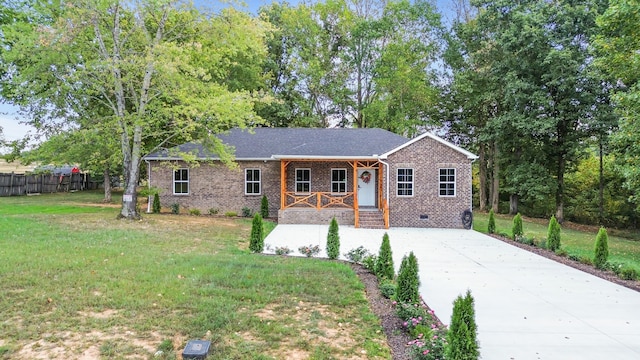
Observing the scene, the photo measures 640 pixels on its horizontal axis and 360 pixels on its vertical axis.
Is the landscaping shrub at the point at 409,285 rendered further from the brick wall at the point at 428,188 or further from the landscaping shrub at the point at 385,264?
the brick wall at the point at 428,188

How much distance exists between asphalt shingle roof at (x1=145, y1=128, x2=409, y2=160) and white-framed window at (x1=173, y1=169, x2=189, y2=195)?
3.18 feet

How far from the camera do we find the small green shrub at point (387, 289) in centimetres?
606

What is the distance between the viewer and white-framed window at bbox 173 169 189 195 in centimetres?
1856

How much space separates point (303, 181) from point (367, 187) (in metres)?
3.21

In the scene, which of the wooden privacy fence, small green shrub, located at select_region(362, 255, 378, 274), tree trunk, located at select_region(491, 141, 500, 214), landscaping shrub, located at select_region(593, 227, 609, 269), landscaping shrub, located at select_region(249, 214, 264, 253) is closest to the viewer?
small green shrub, located at select_region(362, 255, 378, 274)

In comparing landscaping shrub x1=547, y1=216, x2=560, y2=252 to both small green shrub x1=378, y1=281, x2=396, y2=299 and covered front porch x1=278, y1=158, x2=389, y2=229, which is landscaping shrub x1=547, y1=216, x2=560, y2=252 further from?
covered front porch x1=278, y1=158, x2=389, y2=229

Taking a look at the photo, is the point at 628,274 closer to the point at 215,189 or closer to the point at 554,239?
the point at 554,239

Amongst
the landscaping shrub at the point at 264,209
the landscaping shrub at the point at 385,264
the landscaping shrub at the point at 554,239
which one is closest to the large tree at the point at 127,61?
the landscaping shrub at the point at 264,209

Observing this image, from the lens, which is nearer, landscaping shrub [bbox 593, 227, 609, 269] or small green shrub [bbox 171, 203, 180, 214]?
landscaping shrub [bbox 593, 227, 609, 269]

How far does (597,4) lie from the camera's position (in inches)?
726

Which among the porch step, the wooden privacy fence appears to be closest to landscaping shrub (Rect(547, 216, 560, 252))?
the porch step

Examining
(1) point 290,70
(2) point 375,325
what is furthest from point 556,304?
(1) point 290,70

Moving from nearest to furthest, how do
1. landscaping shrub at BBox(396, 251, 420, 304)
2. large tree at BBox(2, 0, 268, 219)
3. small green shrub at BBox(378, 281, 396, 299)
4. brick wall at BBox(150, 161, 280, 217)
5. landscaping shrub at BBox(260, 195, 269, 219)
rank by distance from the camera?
landscaping shrub at BBox(396, 251, 420, 304), small green shrub at BBox(378, 281, 396, 299), large tree at BBox(2, 0, 268, 219), landscaping shrub at BBox(260, 195, 269, 219), brick wall at BBox(150, 161, 280, 217)

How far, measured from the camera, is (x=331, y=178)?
18.4 metres
